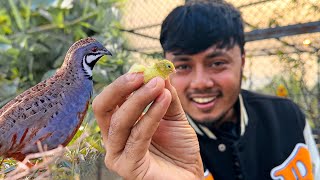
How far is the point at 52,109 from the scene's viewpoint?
1.86 feet

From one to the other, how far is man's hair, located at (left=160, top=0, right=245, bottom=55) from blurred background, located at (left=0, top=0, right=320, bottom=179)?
36 cm

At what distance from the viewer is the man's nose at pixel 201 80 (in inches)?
48.4

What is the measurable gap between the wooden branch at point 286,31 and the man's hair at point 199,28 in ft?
1.52

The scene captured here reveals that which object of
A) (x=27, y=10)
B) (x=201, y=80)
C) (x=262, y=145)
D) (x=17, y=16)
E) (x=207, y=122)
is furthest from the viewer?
(x=27, y=10)

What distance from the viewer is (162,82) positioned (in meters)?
0.61

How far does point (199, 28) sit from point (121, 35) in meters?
0.97

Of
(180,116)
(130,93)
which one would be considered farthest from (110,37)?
(130,93)

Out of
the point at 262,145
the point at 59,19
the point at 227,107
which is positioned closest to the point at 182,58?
the point at 227,107

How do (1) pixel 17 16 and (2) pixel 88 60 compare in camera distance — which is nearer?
(2) pixel 88 60

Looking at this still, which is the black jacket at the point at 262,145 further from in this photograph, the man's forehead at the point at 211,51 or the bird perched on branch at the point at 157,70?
the bird perched on branch at the point at 157,70

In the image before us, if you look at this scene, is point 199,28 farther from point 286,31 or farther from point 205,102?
point 286,31

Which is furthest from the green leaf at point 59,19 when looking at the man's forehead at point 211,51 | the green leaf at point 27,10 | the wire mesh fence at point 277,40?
the man's forehead at point 211,51

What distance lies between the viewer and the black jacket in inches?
55.7

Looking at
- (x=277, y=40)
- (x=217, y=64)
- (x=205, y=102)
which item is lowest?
(x=277, y=40)
